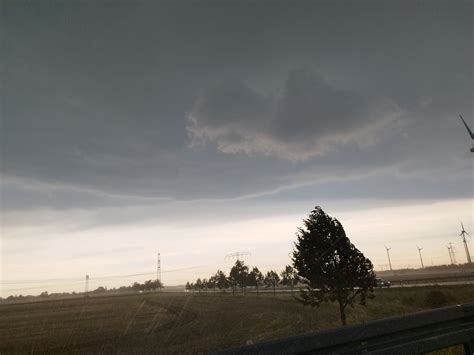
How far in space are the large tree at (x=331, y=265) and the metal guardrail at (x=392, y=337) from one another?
14.7 metres

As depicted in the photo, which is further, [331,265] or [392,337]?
[331,265]

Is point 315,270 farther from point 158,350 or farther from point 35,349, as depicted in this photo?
point 35,349

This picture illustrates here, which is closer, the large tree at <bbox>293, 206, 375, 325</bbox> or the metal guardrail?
the metal guardrail

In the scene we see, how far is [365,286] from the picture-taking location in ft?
62.5

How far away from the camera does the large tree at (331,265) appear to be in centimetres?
1903

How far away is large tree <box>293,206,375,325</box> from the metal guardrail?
14738 millimetres

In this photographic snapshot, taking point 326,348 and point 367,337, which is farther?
point 367,337

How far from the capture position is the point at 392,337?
13.3ft

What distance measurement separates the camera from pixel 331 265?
63.0ft

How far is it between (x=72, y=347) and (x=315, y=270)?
69.4 feet

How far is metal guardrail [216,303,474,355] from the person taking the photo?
3.18 metres

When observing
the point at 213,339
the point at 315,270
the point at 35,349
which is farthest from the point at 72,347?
the point at 315,270

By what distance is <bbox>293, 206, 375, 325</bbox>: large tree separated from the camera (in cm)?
1903

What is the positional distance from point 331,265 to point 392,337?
15958 mm
